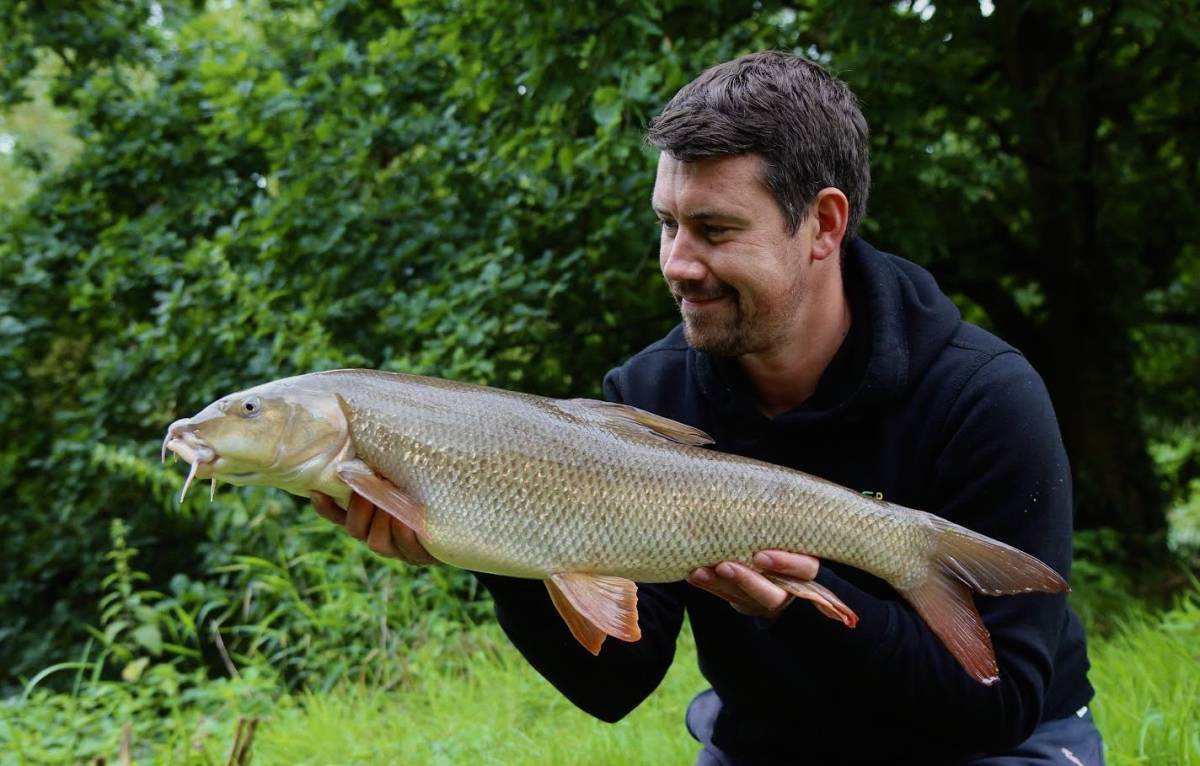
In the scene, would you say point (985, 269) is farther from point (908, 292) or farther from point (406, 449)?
point (406, 449)

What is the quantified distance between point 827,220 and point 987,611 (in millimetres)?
731

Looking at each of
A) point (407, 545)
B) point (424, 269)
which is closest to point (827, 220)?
point (407, 545)

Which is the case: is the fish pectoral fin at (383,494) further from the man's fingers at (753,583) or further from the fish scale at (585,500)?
the man's fingers at (753,583)

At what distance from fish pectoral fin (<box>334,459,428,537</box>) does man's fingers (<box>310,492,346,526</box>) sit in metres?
0.13

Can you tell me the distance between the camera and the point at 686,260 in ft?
6.93

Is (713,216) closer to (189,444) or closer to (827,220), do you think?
(827,220)

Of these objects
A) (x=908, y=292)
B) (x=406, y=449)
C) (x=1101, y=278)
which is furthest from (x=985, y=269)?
(x=406, y=449)

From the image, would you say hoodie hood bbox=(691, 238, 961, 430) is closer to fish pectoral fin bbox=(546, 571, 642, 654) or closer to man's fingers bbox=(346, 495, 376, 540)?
fish pectoral fin bbox=(546, 571, 642, 654)

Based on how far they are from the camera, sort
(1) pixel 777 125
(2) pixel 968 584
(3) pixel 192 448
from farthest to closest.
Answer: (1) pixel 777 125, (2) pixel 968 584, (3) pixel 192 448

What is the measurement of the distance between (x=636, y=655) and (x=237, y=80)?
413 centimetres

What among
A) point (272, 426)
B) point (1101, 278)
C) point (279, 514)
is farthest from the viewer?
point (1101, 278)

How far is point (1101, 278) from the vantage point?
647 centimetres

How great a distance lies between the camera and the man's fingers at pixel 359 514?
6.20 feet

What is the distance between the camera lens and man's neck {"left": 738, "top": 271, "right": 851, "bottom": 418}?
7.36ft
